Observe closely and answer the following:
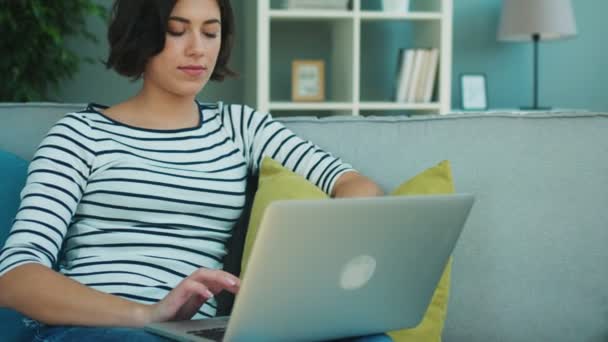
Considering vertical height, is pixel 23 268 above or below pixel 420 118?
below

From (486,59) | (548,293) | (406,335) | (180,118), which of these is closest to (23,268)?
(180,118)

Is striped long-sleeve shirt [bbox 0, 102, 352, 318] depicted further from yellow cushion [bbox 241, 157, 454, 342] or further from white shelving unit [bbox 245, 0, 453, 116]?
white shelving unit [bbox 245, 0, 453, 116]

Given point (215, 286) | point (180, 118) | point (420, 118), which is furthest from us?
point (420, 118)

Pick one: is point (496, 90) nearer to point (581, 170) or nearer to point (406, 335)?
point (581, 170)

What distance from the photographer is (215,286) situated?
1113 mm

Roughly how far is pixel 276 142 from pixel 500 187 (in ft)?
1.33

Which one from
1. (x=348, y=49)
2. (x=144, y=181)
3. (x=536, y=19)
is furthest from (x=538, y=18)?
(x=144, y=181)

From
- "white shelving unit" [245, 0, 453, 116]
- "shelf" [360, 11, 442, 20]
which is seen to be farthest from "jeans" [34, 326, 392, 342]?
"shelf" [360, 11, 442, 20]

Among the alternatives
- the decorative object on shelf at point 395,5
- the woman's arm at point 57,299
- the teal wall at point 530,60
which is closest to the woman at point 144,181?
the woman's arm at point 57,299

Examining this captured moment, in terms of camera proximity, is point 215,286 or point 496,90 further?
point 496,90

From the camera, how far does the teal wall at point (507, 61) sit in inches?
169

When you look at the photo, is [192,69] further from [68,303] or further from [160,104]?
[68,303]

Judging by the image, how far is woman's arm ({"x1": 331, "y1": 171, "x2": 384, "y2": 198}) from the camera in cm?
148

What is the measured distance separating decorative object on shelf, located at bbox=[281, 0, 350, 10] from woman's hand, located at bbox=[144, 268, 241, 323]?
279cm
